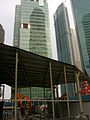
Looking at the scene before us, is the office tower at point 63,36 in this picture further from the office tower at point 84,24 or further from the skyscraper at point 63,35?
the office tower at point 84,24

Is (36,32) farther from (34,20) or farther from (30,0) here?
(30,0)

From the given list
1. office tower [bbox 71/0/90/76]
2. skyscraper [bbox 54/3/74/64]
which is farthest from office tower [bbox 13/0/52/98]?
skyscraper [bbox 54/3/74/64]

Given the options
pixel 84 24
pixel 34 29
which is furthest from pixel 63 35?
pixel 34 29

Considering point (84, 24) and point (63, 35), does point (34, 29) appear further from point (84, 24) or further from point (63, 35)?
point (63, 35)

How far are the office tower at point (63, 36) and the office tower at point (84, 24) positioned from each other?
36926mm

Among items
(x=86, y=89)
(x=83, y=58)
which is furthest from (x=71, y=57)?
(x=86, y=89)

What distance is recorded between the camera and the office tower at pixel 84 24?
344ft

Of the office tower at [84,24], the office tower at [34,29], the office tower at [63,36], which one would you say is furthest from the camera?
the office tower at [63,36]

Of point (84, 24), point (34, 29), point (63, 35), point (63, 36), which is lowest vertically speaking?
point (34, 29)

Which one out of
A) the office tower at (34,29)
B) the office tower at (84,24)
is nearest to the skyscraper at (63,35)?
the office tower at (84,24)

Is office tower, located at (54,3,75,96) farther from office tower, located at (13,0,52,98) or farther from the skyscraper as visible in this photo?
office tower, located at (13,0,52,98)

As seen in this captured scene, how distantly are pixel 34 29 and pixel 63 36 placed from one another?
62627 mm

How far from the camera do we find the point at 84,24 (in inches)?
4412

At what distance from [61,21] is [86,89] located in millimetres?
155239
